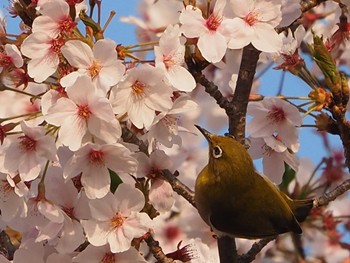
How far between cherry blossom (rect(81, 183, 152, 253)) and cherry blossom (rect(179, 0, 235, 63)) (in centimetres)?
56

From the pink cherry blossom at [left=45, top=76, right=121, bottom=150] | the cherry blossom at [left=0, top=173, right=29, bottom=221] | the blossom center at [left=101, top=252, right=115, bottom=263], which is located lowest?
the blossom center at [left=101, top=252, right=115, bottom=263]

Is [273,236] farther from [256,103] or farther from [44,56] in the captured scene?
[44,56]

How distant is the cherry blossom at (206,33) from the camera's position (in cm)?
337

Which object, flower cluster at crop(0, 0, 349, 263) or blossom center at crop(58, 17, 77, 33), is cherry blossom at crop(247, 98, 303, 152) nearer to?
flower cluster at crop(0, 0, 349, 263)

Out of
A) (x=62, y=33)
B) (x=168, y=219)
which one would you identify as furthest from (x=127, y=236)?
(x=168, y=219)

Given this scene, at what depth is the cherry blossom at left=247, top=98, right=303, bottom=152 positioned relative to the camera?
3.81 m

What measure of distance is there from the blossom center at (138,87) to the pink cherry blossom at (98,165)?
0.63ft

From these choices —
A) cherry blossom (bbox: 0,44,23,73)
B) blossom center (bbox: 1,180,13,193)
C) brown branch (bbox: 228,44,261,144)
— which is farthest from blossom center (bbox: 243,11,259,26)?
blossom center (bbox: 1,180,13,193)

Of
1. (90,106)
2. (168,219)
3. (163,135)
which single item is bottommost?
(168,219)

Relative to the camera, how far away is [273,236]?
154 inches

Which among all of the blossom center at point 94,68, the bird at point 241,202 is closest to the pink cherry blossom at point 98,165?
the blossom center at point 94,68

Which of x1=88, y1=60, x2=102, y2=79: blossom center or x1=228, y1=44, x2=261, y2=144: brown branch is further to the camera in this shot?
x1=228, y1=44, x2=261, y2=144: brown branch

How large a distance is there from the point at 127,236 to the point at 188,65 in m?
0.68

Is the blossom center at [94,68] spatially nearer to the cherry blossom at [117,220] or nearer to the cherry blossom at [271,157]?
the cherry blossom at [117,220]
